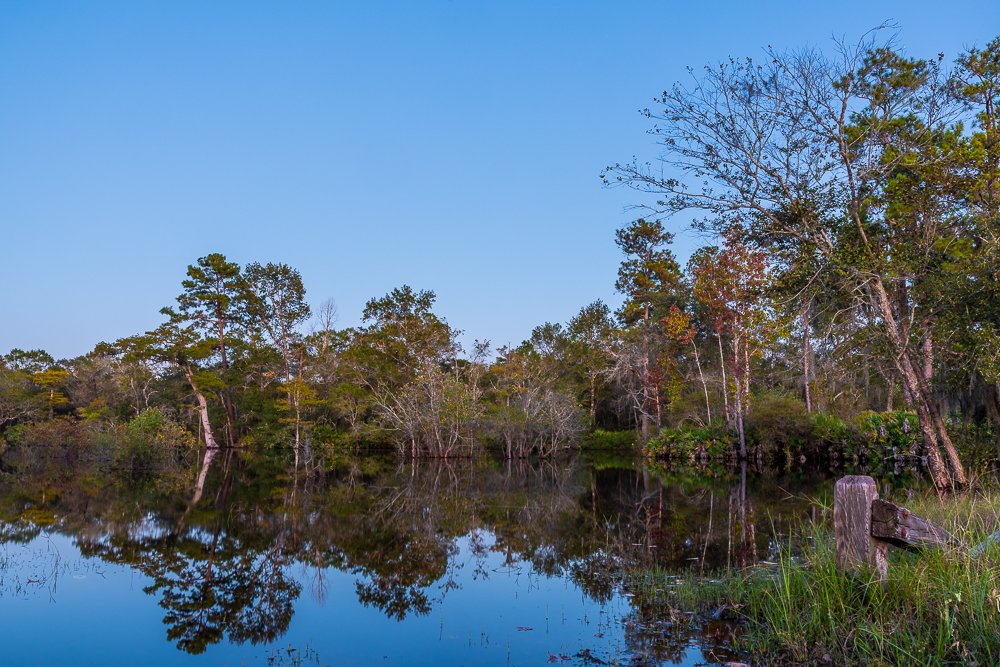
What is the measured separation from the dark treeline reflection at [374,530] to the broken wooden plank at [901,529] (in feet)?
11.8

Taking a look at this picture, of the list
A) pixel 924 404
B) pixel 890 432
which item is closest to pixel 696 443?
pixel 890 432

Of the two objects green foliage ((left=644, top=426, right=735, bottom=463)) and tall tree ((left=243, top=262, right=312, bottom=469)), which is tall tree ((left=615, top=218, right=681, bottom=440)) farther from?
tall tree ((left=243, top=262, right=312, bottom=469))

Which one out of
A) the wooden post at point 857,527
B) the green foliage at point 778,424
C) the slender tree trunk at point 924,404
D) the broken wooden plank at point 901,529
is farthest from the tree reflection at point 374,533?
the green foliage at point 778,424

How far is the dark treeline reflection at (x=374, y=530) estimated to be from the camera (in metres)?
8.04

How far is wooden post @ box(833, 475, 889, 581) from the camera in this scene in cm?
450

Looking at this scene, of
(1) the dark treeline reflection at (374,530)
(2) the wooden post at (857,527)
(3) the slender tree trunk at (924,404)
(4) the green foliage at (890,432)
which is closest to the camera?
(2) the wooden post at (857,527)

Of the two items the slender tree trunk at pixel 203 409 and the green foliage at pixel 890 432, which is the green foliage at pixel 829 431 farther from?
the slender tree trunk at pixel 203 409

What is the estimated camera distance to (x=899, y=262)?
35.0 ft

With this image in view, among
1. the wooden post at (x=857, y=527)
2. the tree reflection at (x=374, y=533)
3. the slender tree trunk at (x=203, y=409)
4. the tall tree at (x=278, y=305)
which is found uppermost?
the tall tree at (x=278, y=305)

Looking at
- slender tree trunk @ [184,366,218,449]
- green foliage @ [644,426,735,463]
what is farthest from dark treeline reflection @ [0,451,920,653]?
slender tree trunk @ [184,366,218,449]

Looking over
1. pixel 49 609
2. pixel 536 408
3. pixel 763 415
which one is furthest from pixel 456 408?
pixel 49 609

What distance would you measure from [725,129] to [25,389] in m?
50.1

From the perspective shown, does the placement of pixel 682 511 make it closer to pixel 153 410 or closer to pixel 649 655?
pixel 649 655

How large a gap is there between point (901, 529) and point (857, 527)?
27 cm
